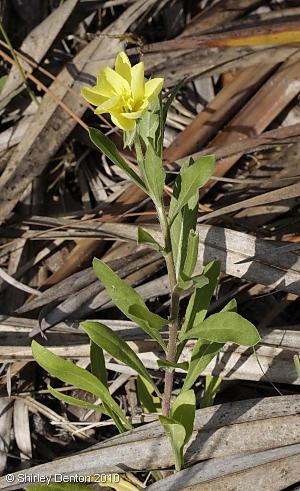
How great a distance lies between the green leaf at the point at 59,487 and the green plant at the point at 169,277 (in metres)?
0.22

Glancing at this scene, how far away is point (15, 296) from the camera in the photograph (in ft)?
9.60

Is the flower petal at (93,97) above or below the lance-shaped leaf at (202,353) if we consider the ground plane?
above

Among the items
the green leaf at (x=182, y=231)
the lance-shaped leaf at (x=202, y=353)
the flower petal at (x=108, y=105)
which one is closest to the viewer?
the flower petal at (x=108, y=105)

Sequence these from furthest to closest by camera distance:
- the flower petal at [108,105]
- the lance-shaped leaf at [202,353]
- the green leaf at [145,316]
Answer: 1. the lance-shaped leaf at [202,353]
2. the green leaf at [145,316]
3. the flower petal at [108,105]

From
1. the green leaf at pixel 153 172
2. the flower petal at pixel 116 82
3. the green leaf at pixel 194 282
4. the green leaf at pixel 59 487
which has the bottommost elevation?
the green leaf at pixel 59 487

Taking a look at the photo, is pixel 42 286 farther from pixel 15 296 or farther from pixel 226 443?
pixel 226 443

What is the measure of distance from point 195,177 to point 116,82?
0.31 m

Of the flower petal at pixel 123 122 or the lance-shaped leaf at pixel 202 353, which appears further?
the lance-shaped leaf at pixel 202 353

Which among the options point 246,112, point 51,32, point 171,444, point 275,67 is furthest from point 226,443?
point 51,32

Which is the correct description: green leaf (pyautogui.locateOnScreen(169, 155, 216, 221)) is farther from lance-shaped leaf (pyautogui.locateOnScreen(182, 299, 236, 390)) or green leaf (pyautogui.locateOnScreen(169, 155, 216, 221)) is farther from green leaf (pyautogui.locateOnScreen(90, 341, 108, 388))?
green leaf (pyautogui.locateOnScreen(90, 341, 108, 388))

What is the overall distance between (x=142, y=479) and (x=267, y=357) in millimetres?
583

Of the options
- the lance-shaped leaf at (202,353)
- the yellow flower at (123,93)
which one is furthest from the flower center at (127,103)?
the lance-shaped leaf at (202,353)

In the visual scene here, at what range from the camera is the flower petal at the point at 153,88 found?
1.69 m

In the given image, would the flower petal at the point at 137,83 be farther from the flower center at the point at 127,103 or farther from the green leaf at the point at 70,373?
the green leaf at the point at 70,373
